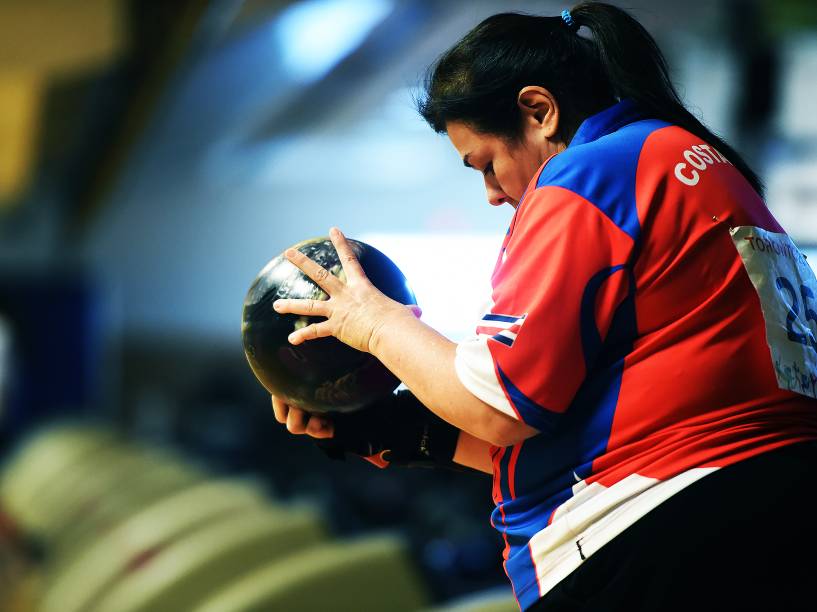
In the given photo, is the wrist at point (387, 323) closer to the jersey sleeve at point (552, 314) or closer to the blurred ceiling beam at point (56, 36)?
the jersey sleeve at point (552, 314)

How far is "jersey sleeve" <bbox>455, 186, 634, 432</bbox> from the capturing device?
102 centimetres

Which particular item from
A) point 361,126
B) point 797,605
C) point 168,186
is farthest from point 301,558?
point 168,186

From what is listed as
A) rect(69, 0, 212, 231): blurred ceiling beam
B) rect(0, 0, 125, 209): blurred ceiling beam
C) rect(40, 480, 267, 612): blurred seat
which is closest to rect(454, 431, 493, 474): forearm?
rect(40, 480, 267, 612): blurred seat

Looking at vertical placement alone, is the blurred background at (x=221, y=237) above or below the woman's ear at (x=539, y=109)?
below

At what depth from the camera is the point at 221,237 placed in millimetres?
9523

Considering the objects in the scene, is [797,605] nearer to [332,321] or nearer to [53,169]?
[332,321]

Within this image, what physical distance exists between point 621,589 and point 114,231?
358 inches

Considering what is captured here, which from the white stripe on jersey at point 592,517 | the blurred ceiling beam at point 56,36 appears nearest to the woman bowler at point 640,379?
the white stripe on jersey at point 592,517

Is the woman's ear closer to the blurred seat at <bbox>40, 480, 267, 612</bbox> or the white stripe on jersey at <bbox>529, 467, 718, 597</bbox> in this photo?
the white stripe on jersey at <bbox>529, 467, 718, 597</bbox>

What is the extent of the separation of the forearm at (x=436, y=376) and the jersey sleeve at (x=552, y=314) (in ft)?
0.05

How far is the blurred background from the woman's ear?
0.23m

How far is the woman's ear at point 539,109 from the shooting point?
117 cm

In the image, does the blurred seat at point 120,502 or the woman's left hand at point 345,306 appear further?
the blurred seat at point 120,502

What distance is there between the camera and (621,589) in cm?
107
